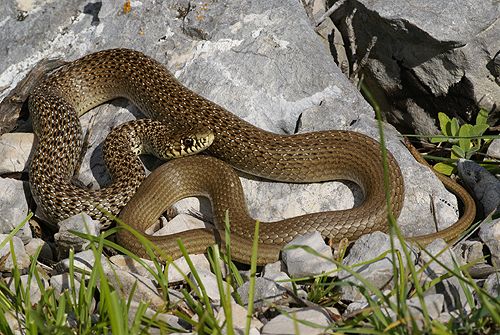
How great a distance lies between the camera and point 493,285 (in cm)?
448

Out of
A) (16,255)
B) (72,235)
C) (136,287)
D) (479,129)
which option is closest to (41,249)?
(16,255)

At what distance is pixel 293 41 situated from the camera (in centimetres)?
691

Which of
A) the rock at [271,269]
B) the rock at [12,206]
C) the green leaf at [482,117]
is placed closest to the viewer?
the rock at [271,269]

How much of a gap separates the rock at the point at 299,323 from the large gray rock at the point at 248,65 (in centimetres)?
181

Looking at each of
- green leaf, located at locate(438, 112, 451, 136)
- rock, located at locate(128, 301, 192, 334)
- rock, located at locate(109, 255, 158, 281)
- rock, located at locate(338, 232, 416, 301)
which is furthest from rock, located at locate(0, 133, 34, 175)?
green leaf, located at locate(438, 112, 451, 136)

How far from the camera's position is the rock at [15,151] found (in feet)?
21.6

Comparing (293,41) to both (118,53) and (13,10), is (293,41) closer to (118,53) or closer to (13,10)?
(118,53)

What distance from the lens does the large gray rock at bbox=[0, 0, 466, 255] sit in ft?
20.2

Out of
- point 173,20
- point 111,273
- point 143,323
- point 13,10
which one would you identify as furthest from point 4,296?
point 13,10

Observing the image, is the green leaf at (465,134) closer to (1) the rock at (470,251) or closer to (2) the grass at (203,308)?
(1) the rock at (470,251)

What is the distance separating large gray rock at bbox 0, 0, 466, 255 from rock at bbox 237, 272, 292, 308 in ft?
4.68

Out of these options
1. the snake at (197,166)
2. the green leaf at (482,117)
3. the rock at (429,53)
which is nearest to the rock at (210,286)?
the snake at (197,166)

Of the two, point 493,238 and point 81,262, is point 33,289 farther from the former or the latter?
point 493,238

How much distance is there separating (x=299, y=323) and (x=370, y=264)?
76 centimetres
